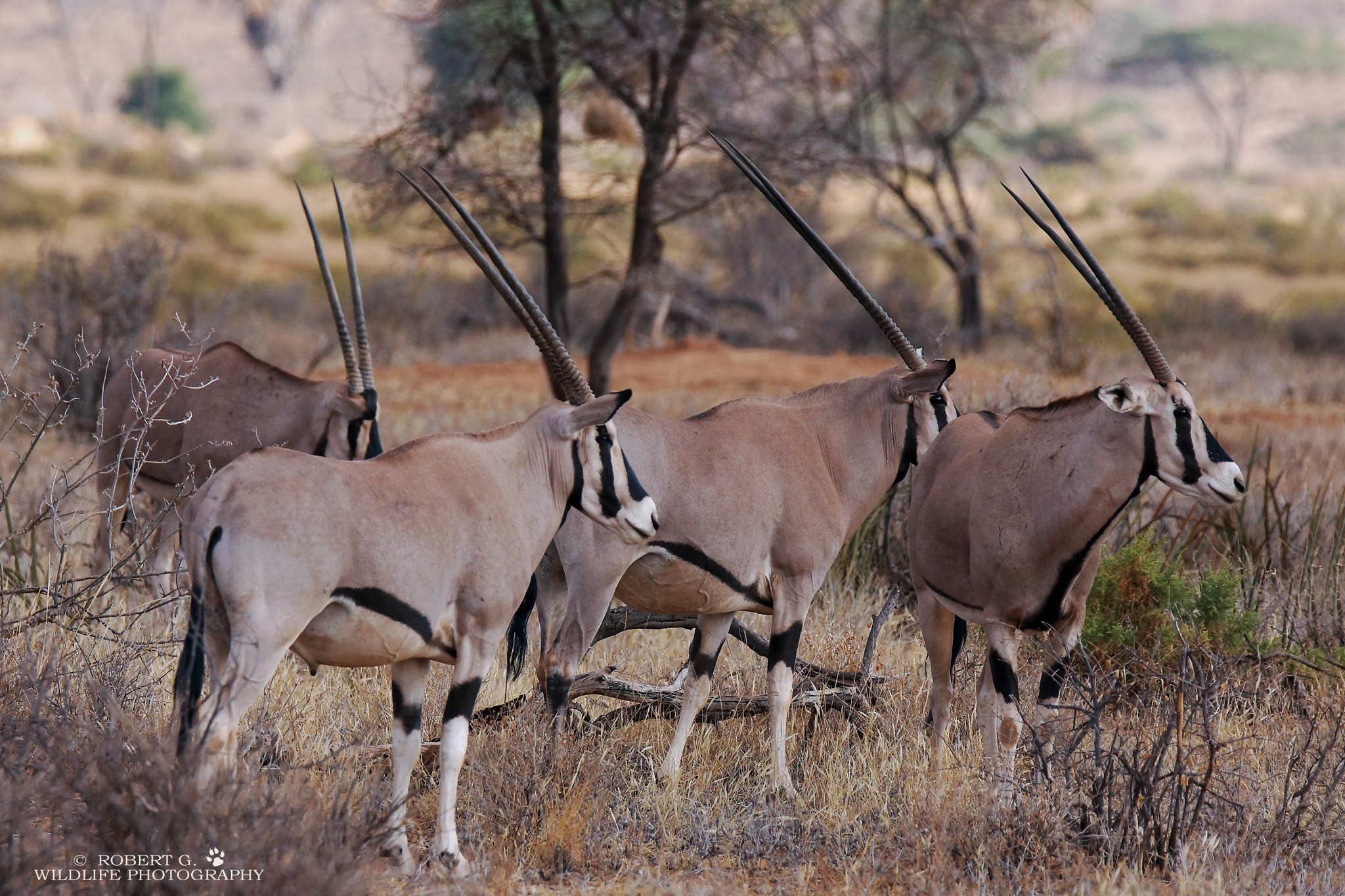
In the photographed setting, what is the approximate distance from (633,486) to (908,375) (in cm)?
154

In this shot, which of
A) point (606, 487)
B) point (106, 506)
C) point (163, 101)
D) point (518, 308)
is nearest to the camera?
point (606, 487)

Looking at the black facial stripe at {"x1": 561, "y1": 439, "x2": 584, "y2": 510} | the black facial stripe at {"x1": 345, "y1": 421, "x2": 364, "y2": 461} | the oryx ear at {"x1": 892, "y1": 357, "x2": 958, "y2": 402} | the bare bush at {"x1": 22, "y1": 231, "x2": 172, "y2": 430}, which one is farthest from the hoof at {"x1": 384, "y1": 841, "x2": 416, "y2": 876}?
the bare bush at {"x1": 22, "y1": 231, "x2": 172, "y2": 430}

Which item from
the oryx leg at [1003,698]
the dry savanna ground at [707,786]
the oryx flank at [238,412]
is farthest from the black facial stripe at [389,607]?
the oryx flank at [238,412]

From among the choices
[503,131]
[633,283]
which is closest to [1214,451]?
[633,283]

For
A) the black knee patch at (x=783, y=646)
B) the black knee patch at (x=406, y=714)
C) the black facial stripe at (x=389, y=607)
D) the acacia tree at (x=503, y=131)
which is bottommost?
the black knee patch at (x=783, y=646)

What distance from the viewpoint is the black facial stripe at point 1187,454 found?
4.14 meters

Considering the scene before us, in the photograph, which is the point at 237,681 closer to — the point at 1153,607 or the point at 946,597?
the point at 946,597

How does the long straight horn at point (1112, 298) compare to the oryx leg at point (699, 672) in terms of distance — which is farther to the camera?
the oryx leg at point (699, 672)

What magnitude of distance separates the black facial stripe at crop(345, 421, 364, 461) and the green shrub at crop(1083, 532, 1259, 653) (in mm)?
3477

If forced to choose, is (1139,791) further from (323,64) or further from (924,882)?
(323,64)

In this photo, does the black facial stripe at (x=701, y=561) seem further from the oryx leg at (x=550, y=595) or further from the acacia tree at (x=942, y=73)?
the acacia tree at (x=942, y=73)

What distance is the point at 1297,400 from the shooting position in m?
14.2

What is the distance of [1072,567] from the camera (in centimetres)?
429

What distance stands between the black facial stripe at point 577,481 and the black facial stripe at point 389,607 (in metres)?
0.75
